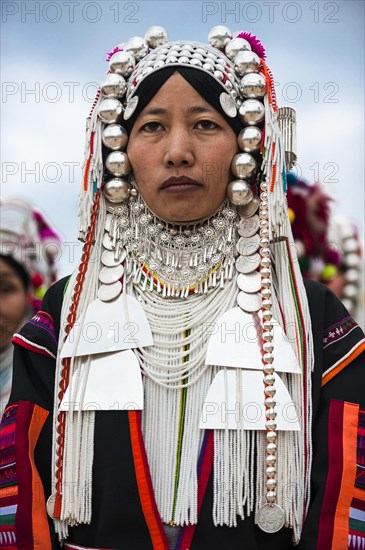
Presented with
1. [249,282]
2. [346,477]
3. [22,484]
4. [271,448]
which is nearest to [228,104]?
[249,282]

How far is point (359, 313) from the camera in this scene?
505cm

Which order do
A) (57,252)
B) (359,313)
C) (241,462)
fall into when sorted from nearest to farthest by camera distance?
(241,462) < (57,252) < (359,313)

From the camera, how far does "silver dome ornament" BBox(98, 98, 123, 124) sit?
2643 millimetres

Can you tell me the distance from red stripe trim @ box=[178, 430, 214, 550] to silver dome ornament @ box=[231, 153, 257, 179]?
0.70 m

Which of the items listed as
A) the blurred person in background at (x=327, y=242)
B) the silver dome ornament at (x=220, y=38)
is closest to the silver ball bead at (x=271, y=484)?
the silver dome ornament at (x=220, y=38)

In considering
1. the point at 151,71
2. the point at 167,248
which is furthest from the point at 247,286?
the point at 151,71

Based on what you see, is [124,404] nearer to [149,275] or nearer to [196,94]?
[149,275]

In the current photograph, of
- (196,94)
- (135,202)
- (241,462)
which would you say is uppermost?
(196,94)

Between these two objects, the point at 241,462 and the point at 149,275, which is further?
the point at 149,275

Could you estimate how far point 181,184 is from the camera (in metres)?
2.54

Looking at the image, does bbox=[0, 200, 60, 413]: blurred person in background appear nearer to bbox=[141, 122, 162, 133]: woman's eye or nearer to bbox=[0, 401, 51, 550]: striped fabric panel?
bbox=[0, 401, 51, 550]: striped fabric panel

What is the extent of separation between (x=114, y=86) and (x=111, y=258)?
0.48 meters

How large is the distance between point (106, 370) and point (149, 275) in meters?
0.30

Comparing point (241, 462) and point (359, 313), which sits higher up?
point (359, 313)
